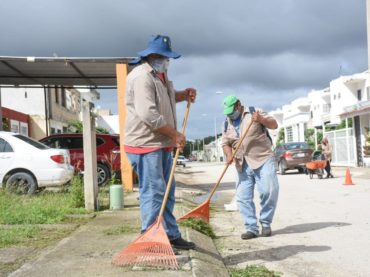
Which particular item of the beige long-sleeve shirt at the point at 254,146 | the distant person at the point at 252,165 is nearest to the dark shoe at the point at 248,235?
the distant person at the point at 252,165

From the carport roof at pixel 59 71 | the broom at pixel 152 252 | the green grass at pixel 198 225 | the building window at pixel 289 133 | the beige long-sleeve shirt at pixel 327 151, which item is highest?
the carport roof at pixel 59 71

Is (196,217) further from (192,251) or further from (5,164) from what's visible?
(5,164)

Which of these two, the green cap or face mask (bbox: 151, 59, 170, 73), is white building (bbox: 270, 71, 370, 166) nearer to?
the green cap

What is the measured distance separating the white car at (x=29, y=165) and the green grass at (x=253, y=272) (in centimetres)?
773

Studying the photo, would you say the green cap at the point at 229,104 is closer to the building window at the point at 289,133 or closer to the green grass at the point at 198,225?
the green grass at the point at 198,225

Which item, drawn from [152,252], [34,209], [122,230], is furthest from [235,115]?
[34,209]

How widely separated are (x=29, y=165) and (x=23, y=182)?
431mm

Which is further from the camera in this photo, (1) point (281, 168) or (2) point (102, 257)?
(1) point (281, 168)

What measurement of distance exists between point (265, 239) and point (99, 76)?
11699mm

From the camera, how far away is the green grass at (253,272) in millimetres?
4891

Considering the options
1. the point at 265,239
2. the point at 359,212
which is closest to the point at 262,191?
the point at 265,239

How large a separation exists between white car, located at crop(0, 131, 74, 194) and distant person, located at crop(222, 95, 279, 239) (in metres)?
6.04

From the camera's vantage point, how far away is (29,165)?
12.0 metres

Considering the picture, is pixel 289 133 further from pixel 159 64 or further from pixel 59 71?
pixel 159 64
